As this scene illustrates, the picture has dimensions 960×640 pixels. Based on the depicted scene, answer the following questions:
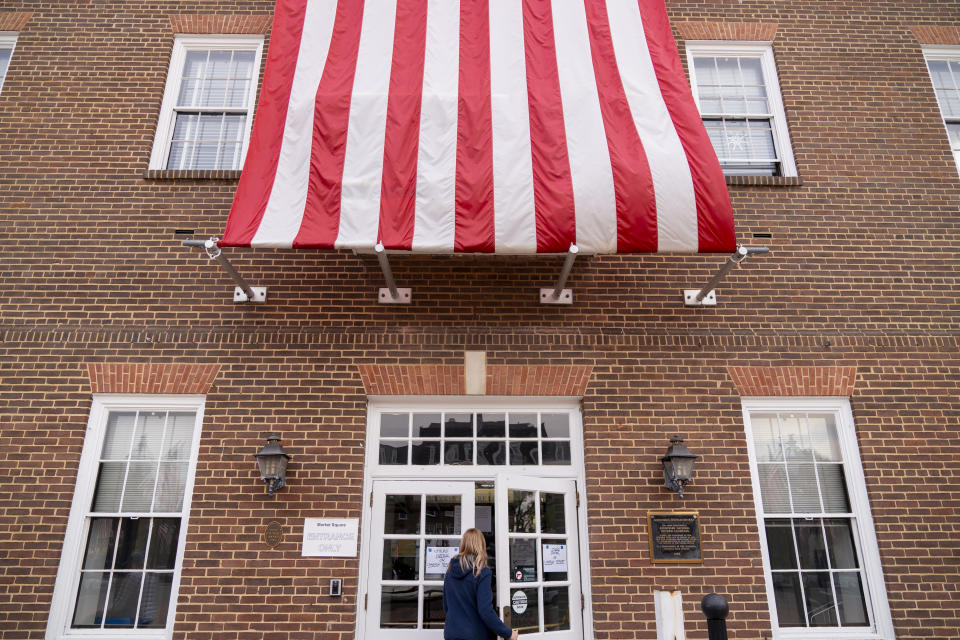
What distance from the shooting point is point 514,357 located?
6.43 metres

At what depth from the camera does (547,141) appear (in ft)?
19.2

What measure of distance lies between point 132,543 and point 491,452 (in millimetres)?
3474

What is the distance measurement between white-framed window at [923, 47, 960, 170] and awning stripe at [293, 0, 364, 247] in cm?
696

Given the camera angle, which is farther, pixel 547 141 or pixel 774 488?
pixel 774 488

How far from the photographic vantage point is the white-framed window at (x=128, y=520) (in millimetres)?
5742

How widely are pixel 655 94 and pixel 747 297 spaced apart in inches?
91.5

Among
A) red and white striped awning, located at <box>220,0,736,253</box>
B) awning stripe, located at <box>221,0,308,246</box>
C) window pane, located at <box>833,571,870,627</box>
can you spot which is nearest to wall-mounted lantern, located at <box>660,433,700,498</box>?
window pane, located at <box>833,571,870,627</box>

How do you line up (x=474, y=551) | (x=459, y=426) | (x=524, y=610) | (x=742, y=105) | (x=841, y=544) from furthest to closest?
(x=742, y=105) → (x=459, y=426) → (x=841, y=544) → (x=524, y=610) → (x=474, y=551)

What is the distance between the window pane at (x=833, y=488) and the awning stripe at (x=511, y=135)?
3.73 meters

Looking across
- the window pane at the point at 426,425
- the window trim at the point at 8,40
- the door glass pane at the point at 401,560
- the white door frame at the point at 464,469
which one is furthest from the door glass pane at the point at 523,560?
the window trim at the point at 8,40

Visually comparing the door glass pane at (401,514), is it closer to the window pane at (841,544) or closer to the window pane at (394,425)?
the window pane at (394,425)

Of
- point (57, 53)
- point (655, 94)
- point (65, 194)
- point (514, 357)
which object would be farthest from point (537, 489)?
point (57, 53)

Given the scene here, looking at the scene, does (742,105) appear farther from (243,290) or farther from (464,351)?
(243,290)

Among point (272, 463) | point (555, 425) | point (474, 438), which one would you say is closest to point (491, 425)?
point (474, 438)
